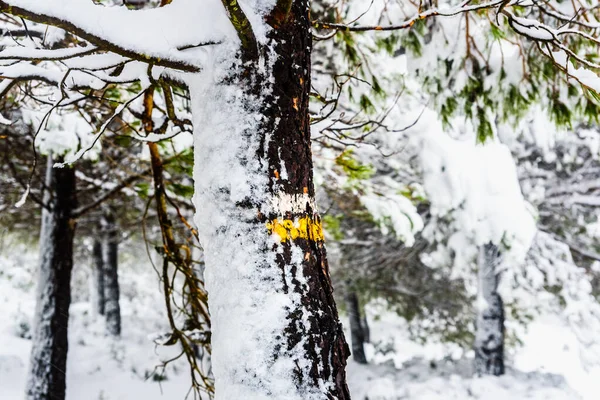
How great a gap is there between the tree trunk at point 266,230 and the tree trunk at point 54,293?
4.42 meters

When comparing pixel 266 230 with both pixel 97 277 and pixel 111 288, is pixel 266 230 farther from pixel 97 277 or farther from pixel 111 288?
pixel 97 277

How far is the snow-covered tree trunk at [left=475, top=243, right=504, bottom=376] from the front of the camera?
9039 millimetres

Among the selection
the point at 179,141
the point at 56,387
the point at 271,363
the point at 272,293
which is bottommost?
the point at 56,387

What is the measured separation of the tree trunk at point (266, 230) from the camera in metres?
1.22

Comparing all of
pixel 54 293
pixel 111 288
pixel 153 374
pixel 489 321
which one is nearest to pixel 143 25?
pixel 54 293

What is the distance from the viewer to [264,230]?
4.24 ft

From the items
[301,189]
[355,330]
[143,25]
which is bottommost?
[355,330]

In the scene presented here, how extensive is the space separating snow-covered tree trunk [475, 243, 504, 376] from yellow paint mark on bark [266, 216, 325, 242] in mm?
8642

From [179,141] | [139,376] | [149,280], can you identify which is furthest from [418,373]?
[149,280]

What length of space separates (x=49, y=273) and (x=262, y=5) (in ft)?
17.1

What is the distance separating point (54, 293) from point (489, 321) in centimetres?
819

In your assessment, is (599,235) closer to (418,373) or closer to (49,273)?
(418,373)

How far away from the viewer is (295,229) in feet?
4.33

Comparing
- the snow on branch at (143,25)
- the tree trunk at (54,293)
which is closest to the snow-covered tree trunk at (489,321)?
the tree trunk at (54,293)
